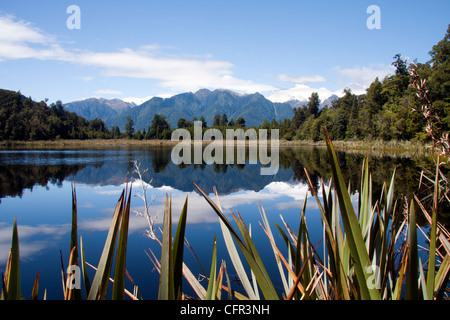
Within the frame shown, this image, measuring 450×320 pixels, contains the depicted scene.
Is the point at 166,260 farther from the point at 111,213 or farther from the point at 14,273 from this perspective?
the point at 111,213

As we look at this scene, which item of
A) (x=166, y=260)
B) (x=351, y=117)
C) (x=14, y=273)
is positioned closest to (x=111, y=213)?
(x=14, y=273)

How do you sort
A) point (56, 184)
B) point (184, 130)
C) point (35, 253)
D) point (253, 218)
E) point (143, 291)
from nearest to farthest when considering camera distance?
point (143, 291) → point (35, 253) → point (253, 218) → point (56, 184) → point (184, 130)

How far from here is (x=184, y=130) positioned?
8556cm

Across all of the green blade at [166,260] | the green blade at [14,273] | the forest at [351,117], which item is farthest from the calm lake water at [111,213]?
the forest at [351,117]

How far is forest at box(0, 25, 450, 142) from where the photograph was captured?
2884 cm

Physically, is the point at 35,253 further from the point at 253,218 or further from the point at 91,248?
the point at 253,218

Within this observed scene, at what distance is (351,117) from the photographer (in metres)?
52.5

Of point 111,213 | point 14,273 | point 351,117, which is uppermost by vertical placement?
point 351,117

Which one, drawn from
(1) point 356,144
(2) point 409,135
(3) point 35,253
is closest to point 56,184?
(3) point 35,253

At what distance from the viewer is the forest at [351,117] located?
28844mm

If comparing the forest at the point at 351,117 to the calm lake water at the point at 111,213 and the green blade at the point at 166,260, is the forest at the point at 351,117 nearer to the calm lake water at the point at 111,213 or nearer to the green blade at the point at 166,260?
the green blade at the point at 166,260

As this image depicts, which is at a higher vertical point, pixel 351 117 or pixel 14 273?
pixel 351 117

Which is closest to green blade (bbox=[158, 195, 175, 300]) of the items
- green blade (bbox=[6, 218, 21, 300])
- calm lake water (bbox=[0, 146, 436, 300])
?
calm lake water (bbox=[0, 146, 436, 300])
